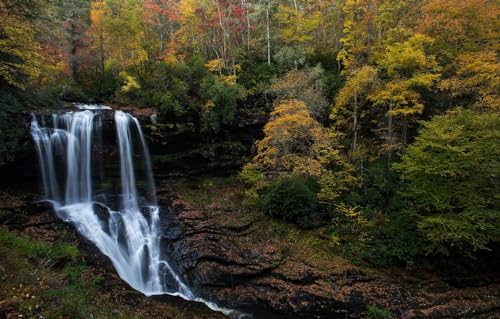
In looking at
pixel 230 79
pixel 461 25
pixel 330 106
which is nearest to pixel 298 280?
pixel 330 106

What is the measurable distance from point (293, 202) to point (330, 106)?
720 centimetres

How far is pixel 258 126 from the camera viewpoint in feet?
64.0

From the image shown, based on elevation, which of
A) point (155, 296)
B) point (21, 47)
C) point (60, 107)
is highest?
point (21, 47)


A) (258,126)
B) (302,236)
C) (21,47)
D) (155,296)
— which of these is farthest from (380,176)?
(21,47)

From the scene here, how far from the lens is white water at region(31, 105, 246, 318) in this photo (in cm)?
1261

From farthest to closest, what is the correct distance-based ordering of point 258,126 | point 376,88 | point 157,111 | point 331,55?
point 331,55
point 258,126
point 157,111
point 376,88

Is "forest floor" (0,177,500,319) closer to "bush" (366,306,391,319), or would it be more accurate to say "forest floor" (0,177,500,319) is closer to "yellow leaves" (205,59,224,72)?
"bush" (366,306,391,319)

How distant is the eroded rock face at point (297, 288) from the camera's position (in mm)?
11258

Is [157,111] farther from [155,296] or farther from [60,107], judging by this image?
[155,296]

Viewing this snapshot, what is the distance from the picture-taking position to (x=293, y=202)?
1491 centimetres

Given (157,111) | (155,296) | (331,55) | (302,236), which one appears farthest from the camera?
(331,55)

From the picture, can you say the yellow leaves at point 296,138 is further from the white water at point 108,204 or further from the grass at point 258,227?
the white water at point 108,204

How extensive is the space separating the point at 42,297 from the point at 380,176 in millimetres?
14595

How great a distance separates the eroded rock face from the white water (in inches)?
39.5
